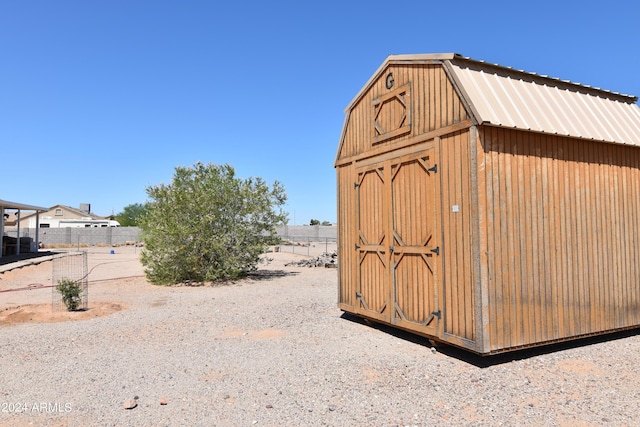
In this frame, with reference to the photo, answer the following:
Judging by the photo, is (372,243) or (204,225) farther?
(204,225)

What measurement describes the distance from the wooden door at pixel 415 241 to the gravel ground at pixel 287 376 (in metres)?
0.54

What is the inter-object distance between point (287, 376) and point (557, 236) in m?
4.11

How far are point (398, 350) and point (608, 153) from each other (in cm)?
445

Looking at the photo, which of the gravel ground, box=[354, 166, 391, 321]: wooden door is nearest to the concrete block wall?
box=[354, 166, 391, 321]: wooden door

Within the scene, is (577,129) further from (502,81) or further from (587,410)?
(587,410)

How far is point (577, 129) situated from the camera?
20.0 feet

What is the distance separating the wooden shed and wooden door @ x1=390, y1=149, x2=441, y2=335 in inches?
0.8

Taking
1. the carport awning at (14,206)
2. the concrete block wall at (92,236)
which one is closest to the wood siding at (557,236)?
the carport awning at (14,206)

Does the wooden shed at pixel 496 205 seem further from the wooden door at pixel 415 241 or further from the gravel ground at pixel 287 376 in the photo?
the gravel ground at pixel 287 376

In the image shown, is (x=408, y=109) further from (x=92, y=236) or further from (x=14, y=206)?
(x=92, y=236)

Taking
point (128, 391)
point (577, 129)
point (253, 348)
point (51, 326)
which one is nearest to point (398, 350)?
point (253, 348)

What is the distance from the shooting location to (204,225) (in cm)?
1391

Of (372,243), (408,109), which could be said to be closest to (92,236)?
(372,243)

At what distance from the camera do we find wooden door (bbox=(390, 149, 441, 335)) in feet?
19.4
